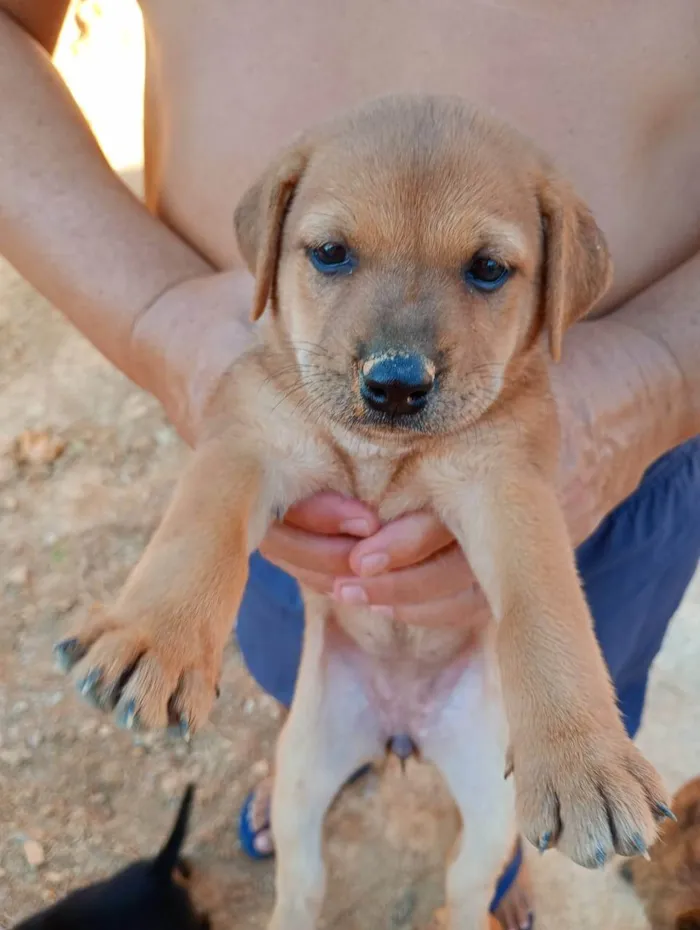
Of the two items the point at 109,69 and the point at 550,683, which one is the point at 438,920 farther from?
the point at 109,69

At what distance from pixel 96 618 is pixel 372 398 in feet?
2.12

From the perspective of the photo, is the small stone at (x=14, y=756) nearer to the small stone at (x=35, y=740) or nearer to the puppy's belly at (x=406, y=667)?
the small stone at (x=35, y=740)

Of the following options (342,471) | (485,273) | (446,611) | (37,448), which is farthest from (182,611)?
(37,448)

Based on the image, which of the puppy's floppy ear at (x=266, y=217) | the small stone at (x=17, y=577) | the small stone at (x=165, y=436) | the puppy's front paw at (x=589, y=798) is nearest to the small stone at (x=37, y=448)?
the small stone at (x=165, y=436)

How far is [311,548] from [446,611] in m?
0.34

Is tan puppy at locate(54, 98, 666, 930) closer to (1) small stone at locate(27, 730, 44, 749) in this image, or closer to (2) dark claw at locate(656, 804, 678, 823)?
(2) dark claw at locate(656, 804, 678, 823)

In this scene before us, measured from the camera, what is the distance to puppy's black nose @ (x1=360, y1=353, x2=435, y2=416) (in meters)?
1.52

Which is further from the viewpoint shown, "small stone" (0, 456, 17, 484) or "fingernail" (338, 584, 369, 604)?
"small stone" (0, 456, 17, 484)

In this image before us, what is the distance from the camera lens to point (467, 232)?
164 centimetres

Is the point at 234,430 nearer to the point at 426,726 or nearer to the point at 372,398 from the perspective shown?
the point at 372,398

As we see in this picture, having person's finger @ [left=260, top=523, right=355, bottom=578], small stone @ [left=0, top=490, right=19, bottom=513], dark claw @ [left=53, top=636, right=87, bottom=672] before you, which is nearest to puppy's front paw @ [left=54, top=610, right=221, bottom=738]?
dark claw @ [left=53, top=636, right=87, bottom=672]

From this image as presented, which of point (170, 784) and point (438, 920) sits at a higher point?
point (170, 784)

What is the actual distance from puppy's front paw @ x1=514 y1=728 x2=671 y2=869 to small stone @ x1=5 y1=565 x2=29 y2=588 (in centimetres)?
267

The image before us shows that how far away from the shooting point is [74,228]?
220cm
